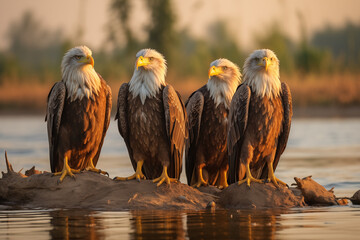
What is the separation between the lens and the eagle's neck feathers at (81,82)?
11.4 metres

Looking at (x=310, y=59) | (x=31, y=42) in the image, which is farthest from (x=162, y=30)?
(x=31, y=42)

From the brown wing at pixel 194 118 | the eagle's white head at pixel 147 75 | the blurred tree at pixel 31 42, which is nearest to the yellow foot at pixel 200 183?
the brown wing at pixel 194 118

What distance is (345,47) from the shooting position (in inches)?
2662

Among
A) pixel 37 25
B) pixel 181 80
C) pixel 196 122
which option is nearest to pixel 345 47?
pixel 37 25

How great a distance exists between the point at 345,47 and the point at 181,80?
36.2m

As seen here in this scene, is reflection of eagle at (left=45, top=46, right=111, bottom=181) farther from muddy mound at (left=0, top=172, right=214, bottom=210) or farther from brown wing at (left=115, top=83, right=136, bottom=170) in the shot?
brown wing at (left=115, top=83, right=136, bottom=170)

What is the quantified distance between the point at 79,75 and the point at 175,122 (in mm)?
1449

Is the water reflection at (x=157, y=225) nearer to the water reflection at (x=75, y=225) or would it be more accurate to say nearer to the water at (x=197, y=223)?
the water at (x=197, y=223)

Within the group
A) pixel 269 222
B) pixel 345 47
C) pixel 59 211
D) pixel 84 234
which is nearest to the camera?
pixel 84 234

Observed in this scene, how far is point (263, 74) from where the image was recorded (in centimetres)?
1145

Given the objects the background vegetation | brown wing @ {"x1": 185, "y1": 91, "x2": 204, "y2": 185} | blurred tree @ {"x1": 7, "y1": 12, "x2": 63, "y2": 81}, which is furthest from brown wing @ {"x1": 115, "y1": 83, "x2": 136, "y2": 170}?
blurred tree @ {"x1": 7, "y1": 12, "x2": 63, "y2": 81}

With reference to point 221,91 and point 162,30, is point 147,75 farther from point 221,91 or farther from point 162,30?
point 162,30

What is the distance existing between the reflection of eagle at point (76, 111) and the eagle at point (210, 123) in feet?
3.94

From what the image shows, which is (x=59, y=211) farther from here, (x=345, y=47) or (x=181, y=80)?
(x=345, y=47)
